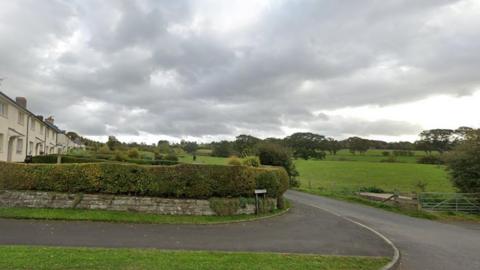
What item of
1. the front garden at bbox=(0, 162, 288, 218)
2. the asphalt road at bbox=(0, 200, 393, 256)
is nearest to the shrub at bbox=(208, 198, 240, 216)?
the front garden at bbox=(0, 162, 288, 218)

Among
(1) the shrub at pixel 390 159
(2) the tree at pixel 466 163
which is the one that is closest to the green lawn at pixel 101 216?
(2) the tree at pixel 466 163

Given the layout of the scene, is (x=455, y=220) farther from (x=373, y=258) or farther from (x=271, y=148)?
(x=271, y=148)

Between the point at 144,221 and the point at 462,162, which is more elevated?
the point at 462,162

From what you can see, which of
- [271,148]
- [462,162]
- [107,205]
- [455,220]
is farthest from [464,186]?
[107,205]

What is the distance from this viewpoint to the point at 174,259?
278 inches

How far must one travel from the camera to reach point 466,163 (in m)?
20.6

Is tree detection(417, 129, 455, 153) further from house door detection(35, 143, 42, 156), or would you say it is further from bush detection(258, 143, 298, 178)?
house door detection(35, 143, 42, 156)

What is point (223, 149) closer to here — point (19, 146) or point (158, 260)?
point (19, 146)

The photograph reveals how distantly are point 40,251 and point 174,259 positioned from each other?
2889mm

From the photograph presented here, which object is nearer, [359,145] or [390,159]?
[390,159]

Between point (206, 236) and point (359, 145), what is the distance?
261 feet

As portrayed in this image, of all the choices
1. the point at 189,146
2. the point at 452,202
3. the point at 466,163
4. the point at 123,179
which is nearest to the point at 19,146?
the point at 123,179

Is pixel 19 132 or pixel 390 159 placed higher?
pixel 19 132

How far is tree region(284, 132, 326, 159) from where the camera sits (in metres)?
73.9
